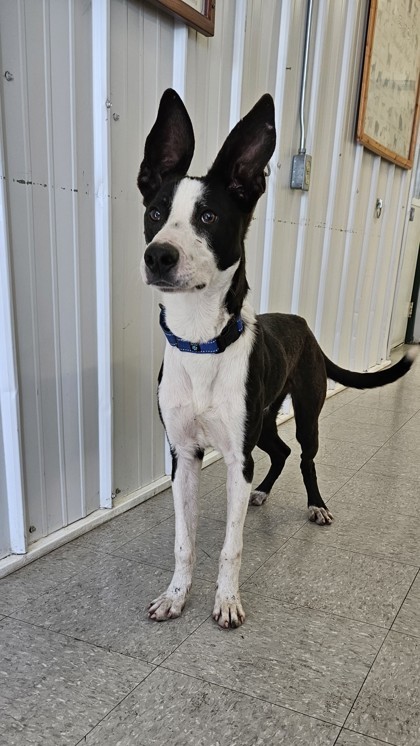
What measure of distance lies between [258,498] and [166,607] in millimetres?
901

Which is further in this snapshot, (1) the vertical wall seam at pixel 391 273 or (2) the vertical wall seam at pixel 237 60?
(1) the vertical wall seam at pixel 391 273

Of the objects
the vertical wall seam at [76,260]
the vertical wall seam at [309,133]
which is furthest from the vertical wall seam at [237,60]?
the vertical wall seam at [76,260]

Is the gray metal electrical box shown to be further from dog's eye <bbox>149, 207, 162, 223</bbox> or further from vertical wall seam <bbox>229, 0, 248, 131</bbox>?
dog's eye <bbox>149, 207, 162, 223</bbox>

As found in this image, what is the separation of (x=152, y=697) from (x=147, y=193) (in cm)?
130

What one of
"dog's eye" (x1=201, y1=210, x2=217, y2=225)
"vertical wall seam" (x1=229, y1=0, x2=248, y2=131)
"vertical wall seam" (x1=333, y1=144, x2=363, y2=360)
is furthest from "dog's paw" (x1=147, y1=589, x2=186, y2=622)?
"vertical wall seam" (x1=333, y1=144, x2=363, y2=360)

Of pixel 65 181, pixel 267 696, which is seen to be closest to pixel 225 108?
pixel 65 181

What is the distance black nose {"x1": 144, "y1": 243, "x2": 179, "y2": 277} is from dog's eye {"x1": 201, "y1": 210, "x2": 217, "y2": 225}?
6.0 inches

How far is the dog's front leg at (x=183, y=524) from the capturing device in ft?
5.71

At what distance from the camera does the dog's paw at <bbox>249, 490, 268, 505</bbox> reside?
8.25 feet

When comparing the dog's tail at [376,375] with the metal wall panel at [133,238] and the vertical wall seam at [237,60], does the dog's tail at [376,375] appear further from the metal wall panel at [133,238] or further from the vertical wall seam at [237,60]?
the vertical wall seam at [237,60]

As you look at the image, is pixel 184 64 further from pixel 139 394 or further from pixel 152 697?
pixel 152 697

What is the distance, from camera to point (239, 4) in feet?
8.50

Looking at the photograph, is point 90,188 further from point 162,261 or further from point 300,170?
point 300,170

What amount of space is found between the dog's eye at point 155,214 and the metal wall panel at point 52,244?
490mm
